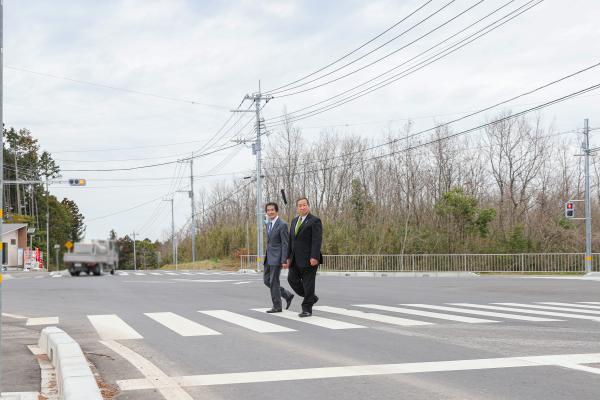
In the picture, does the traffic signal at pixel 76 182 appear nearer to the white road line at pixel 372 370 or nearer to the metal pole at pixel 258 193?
the metal pole at pixel 258 193

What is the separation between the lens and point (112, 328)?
1017 cm

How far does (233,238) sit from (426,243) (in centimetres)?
2395

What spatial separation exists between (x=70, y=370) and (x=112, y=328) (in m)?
4.72

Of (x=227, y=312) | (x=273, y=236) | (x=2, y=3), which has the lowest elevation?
(x=227, y=312)

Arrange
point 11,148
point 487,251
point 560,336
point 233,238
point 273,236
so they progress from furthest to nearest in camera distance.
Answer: point 11,148 < point 233,238 < point 487,251 < point 273,236 < point 560,336

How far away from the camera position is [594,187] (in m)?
50.4

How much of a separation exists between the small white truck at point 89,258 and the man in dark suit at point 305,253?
3075cm

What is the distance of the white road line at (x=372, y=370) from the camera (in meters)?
5.99

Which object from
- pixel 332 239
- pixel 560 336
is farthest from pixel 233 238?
pixel 560 336

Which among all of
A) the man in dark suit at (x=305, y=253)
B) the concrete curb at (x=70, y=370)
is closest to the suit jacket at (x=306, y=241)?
the man in dark suit at (x=305, y=253)

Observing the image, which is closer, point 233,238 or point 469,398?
point 469,398

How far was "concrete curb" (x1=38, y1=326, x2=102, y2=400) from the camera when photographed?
15.8 feet

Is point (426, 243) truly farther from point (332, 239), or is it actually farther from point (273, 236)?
point (273, 236)

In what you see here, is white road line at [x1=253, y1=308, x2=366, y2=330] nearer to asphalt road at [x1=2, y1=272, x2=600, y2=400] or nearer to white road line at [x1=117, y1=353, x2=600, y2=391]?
asphalt road at [x1=2, y1=272, x2=600, y2=400]
